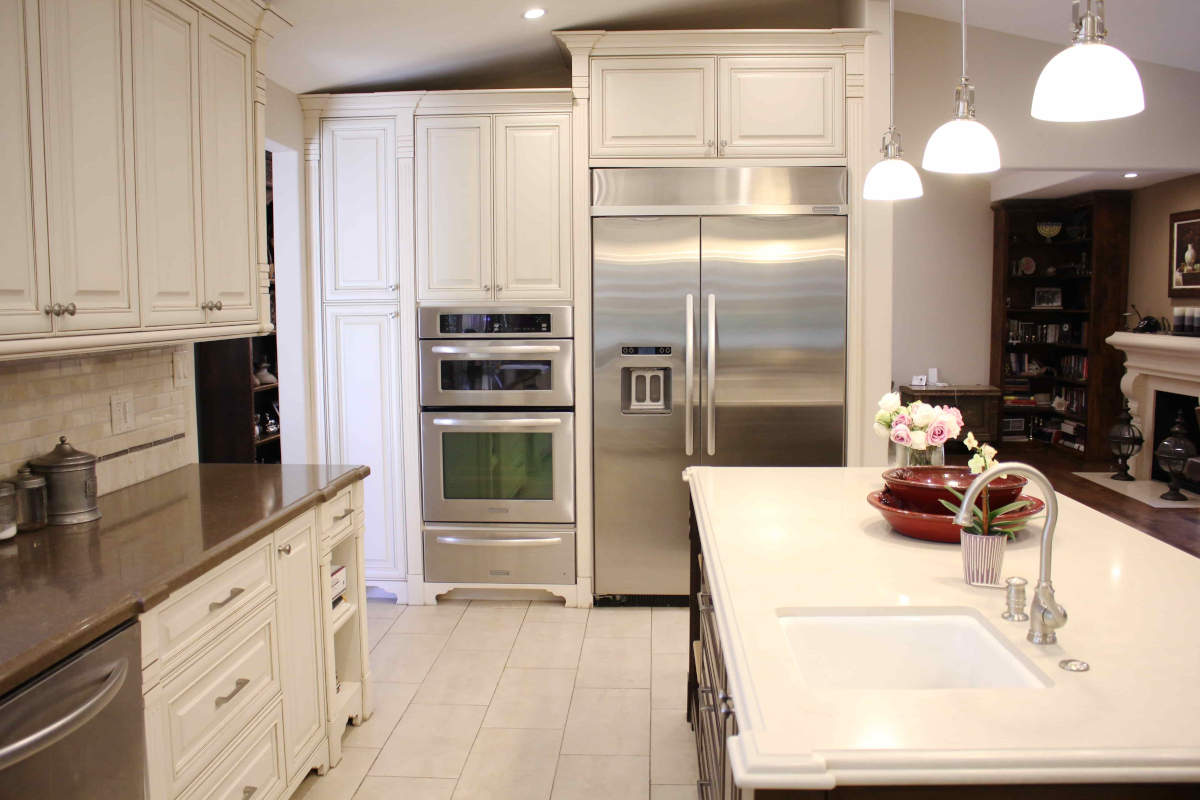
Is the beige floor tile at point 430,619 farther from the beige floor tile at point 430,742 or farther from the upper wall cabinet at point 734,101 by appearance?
the upper wall cabinet at point 734,101

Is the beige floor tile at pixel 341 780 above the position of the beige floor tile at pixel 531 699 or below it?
below

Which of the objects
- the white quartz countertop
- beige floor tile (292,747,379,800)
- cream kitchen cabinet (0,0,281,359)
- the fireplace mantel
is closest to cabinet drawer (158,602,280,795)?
beige floor tile (292,747,379,800)

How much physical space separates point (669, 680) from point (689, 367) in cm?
141

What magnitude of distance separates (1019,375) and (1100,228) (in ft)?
4.95

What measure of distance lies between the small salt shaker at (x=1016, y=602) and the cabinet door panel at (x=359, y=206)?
11.0ft

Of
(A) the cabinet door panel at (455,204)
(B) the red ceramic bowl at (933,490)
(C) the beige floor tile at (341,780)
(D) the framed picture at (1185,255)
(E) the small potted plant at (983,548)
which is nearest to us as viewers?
(E) the small potted plant at (983,548)

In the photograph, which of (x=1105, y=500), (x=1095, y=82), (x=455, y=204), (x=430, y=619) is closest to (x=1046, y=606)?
(x=1095, y=82)

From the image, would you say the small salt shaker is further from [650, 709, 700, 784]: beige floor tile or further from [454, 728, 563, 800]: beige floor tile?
[454, 728, 563, 800]: beige floor tile

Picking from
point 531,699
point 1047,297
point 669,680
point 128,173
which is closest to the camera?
point 128,173

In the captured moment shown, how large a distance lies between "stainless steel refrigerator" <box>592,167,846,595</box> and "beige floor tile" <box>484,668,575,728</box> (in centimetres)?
99

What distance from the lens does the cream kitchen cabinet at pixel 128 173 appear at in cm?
191

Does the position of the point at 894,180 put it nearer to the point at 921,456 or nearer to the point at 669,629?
the point at 921,456

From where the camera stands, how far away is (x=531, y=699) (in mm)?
3385

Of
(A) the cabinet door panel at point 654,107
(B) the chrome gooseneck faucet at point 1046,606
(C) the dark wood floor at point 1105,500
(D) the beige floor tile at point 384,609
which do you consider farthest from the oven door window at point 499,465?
(C) the dark wood floor at point 1105,500
